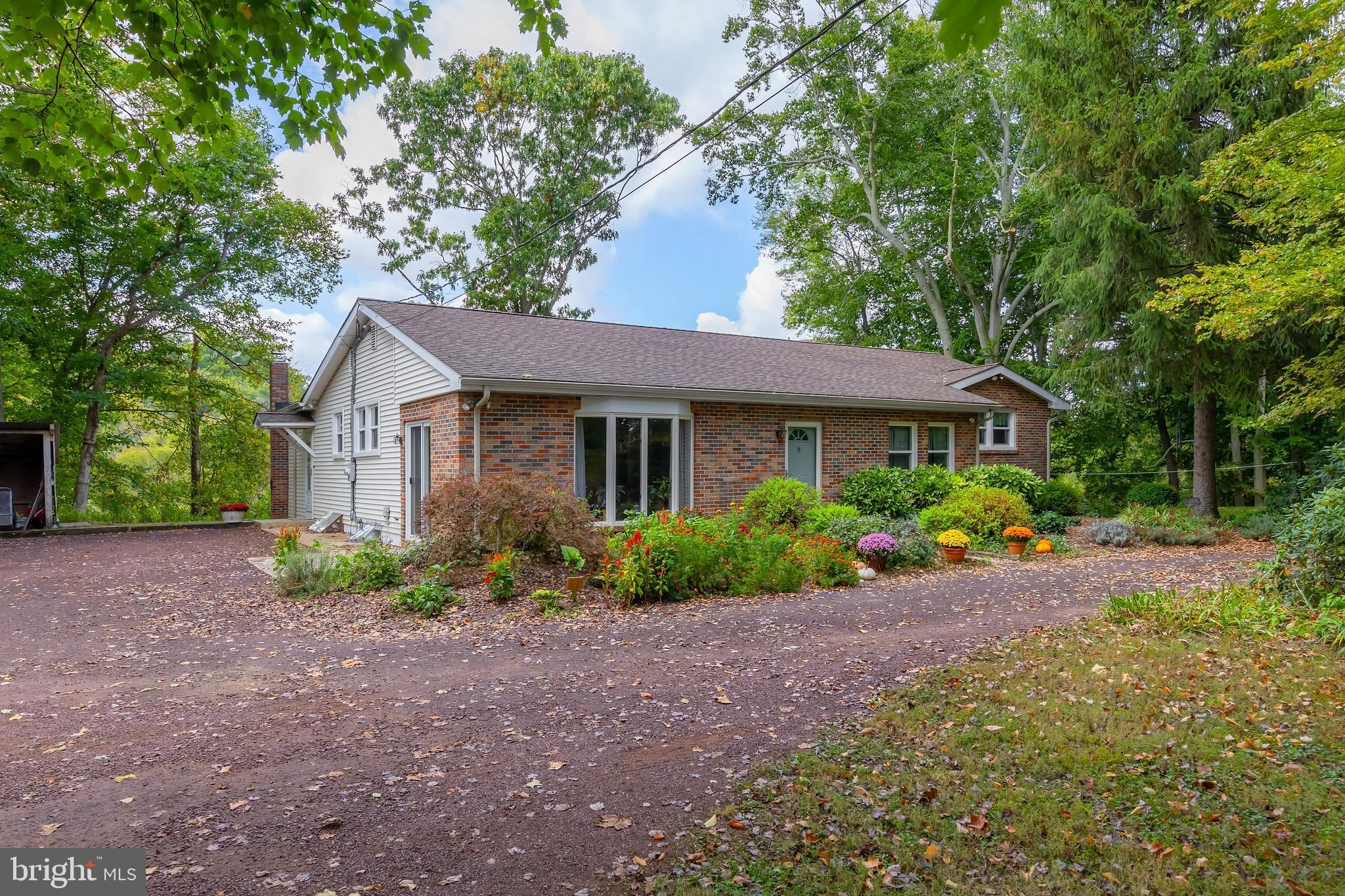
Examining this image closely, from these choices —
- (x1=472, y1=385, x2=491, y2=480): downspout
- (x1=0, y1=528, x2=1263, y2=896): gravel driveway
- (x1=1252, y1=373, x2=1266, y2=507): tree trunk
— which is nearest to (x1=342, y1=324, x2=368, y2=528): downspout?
(x1=472, y1=385, x2=491, y2=480): downspout

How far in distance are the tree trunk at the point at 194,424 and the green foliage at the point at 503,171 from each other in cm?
738

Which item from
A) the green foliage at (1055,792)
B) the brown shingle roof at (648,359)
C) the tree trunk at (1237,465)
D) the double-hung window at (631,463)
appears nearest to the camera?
the green foliage at (1055,792)

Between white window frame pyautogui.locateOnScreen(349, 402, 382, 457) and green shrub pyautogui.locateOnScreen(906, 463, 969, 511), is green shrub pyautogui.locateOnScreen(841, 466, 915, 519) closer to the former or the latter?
green shrub pyautogui.locateOnScreen(906, 463, 969, 511)

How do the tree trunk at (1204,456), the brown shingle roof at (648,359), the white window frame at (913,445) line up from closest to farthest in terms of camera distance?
1. the brown shingle roof at (648,359)
2. the tree trunk at (1204,456)
3. the white window frame at (913,445)

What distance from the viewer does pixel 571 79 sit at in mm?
26812

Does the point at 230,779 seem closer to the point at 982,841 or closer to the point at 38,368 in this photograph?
the point at 982,841

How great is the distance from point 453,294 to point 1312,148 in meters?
24.5

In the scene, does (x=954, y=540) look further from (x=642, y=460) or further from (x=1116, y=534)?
(x=642, y=460)

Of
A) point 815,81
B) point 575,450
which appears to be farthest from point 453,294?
point 575,450

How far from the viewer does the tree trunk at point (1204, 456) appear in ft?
51.4

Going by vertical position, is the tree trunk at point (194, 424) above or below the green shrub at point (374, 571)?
above

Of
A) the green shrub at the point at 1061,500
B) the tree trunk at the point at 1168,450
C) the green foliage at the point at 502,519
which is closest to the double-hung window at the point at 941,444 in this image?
the green shrub at the point at 1061,500

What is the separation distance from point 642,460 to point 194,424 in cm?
1824

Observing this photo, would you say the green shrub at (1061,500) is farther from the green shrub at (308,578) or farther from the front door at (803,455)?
the green shrub at (308,578)
